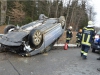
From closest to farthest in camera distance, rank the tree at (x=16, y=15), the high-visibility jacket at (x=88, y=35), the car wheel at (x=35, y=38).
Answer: the car wheel at (x=35, y=38) < the high-visibility jacket at (x=88, y=35) < the tree at (x=16, y=15)

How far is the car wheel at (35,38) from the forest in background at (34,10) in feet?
43.8

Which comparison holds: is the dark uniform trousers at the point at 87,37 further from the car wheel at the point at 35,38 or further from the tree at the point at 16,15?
the tree at the point at 16,15

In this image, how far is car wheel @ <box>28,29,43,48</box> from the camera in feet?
19.6

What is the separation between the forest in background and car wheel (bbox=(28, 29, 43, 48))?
13.4m

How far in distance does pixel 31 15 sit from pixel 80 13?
42.9ft

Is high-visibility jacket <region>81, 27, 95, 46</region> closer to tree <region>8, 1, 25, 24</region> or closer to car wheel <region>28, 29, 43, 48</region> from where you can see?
car wheel <region>28, 29, 43, 48</region>

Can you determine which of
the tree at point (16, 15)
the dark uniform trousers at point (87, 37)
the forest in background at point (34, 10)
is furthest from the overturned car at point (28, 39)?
the tree at point (16, 15)

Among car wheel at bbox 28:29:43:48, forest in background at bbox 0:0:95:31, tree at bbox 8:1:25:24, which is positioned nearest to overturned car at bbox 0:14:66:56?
car wheel at bbox 28:29:43:48

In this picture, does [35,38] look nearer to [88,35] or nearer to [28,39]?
[28,39]

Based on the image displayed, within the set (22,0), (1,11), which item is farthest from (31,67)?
(22,0)

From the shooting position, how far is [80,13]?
37.9m

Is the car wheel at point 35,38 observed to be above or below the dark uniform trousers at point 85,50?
above

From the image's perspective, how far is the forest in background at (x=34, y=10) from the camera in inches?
946

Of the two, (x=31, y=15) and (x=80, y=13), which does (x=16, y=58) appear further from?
(x=80, y=13)
